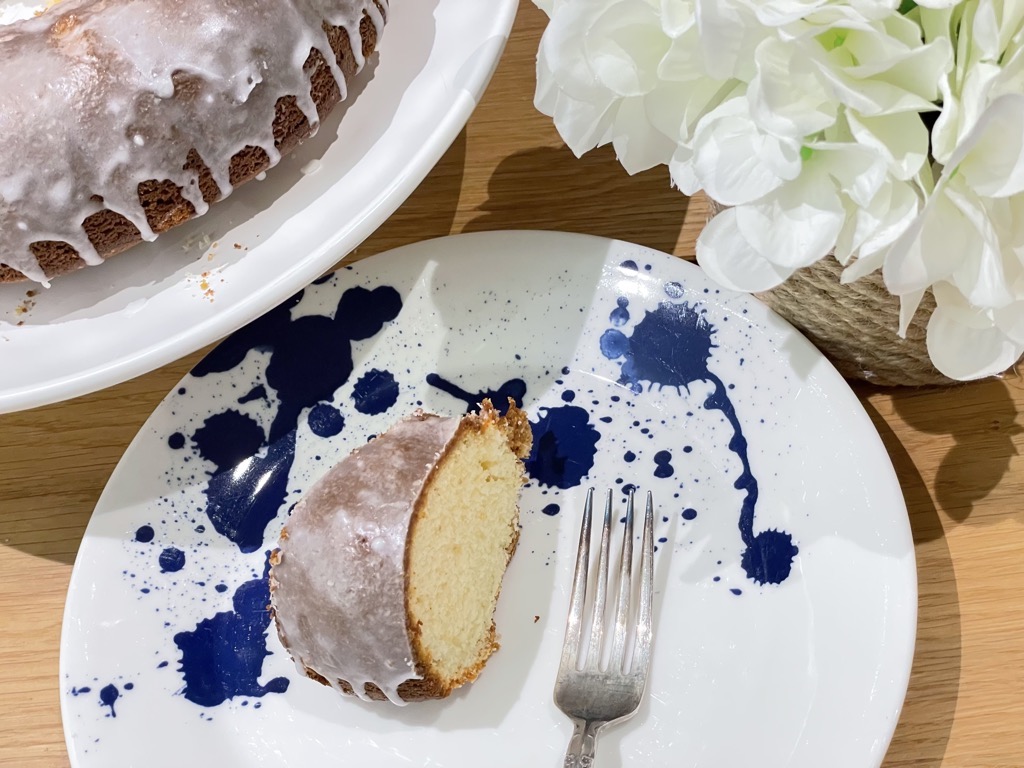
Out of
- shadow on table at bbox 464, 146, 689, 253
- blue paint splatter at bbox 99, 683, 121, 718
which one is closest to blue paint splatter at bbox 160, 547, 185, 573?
blue paint splatter at bbox 99, 683, 121, 718

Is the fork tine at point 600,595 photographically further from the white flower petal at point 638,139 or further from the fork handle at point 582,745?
the white flower petal at point 638,139

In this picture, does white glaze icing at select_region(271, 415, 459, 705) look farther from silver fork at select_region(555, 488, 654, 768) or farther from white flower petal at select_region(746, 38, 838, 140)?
white flower petal at select_region(746, 38, 838, 140)

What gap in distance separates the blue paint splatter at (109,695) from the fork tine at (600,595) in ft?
1.26

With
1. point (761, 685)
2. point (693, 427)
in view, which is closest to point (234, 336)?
point (693, 427)

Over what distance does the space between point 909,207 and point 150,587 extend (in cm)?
67

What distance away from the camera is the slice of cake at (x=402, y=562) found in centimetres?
73

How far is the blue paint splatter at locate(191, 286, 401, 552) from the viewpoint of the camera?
86 centimetres

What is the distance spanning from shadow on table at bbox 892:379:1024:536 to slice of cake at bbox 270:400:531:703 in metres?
0.38

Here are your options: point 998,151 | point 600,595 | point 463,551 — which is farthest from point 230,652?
point 998,151

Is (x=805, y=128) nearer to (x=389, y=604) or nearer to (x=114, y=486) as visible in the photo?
(x=389, y=604)

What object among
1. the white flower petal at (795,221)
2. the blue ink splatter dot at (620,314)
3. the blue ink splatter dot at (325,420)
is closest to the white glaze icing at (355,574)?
the blue ink splatter dot at (325,420)

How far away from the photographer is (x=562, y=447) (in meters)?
0.86

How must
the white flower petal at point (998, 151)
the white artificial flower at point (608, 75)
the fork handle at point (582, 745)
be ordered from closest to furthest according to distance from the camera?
1. the white flower petal at point (998, 151)
2. the white artificial flower at point (608, 75)
3. the fork handle at point (582, 745)

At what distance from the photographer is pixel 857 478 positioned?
2.54 feet
